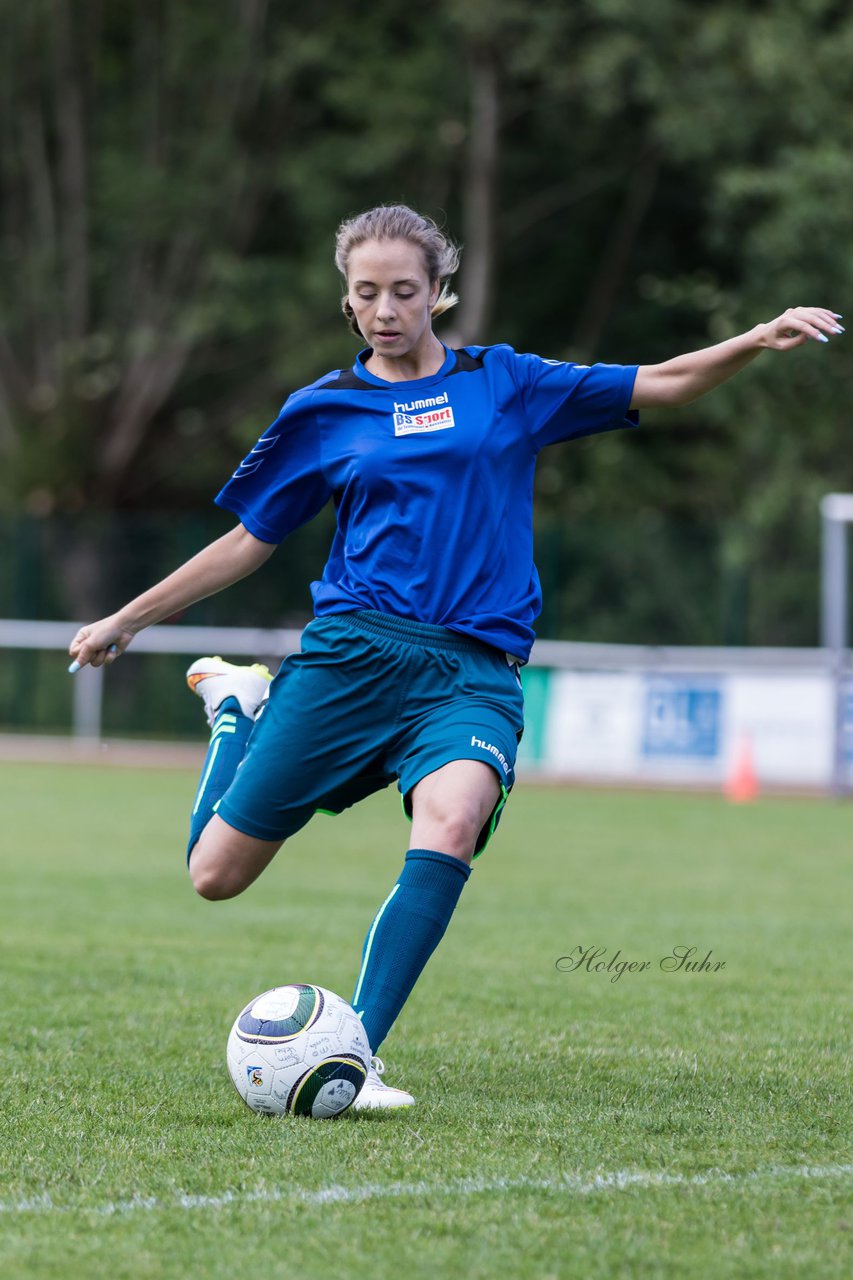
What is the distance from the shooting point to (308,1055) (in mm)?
4473

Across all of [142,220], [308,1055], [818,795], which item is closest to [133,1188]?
[308,1055]

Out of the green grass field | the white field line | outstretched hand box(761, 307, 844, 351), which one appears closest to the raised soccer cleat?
the green grass field

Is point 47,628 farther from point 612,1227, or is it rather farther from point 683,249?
point 612,1227

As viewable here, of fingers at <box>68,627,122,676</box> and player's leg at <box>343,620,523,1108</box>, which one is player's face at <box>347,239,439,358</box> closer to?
player's leg at <box>343,620,523,1108</box>

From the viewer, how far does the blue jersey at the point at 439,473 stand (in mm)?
4785

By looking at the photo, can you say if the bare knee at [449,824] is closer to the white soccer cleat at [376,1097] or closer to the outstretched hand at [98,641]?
the white soccer cleat at [376,1097]

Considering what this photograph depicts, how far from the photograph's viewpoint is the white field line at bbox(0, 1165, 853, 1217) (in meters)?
3.61

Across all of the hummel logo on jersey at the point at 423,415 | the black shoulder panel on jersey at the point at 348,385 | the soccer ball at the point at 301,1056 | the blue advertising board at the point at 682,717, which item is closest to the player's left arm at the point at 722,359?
the hummel logo on jersey at the point at 423,415

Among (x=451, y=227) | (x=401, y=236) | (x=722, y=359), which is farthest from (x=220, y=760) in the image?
(x=451, y=227)

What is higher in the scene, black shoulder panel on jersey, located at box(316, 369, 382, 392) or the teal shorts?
black shoulder panel on jersey, located at box(316, 369, 382, 392)

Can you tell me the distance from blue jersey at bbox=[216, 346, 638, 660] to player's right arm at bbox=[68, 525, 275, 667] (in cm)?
10

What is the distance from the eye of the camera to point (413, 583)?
15.7 ft

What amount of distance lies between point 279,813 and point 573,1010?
6.48 feet

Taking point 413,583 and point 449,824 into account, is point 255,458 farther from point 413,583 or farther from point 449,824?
point 449,824
